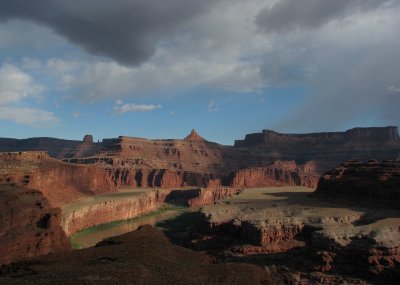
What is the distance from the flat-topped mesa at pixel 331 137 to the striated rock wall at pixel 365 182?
8575 centimetres

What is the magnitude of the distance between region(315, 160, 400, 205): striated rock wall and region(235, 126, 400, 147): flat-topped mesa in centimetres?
8575

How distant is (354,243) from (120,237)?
60.4ft

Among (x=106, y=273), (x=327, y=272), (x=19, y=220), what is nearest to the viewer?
(x=106, y=273)

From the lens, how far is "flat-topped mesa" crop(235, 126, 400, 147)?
15250 cm

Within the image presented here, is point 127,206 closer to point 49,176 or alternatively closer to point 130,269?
point 49,176

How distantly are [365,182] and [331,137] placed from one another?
10701 cm

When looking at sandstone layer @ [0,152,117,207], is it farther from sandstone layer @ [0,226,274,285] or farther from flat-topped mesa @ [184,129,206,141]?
flat-topped mesa @ [184,129,206,141]

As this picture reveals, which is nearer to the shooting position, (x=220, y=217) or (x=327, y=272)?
(x=327, y=272)

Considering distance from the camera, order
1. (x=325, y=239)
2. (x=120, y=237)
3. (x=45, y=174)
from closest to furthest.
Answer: (x=120, y=237) → (x=325, y=239) → (x=45, y=174)

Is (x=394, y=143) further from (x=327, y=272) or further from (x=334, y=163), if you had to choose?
(x=327, y=272)

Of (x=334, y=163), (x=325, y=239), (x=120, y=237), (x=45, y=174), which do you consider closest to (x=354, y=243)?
(x=325, y=239)

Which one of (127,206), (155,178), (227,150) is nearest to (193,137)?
(227,150)

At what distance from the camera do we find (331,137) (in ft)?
543

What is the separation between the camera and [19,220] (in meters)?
38.6
